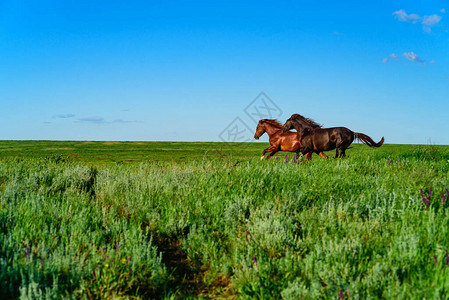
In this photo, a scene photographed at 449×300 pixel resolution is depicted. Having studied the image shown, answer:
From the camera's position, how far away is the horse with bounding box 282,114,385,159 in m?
14.3

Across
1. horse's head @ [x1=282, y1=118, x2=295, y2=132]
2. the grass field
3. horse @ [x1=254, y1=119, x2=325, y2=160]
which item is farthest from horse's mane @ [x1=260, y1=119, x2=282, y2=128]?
the grass field

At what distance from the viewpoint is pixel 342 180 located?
7023mm

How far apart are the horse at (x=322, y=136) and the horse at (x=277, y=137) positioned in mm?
1127

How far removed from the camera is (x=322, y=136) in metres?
14.6

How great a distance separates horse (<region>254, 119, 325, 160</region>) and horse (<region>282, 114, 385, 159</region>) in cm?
113

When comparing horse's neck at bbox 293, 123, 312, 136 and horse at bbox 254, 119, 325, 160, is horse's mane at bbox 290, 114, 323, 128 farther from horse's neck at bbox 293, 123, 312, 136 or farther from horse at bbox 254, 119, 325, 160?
horse at bbox 254, 119, 325, 160

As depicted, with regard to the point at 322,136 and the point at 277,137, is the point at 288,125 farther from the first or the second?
the point at 322,136

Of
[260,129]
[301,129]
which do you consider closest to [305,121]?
[301,129]

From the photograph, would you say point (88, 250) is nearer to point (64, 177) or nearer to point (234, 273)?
point (234, 273)

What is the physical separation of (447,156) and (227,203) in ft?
38.4

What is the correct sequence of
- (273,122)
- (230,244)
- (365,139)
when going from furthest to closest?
(273,122), (365,139), (230,244)

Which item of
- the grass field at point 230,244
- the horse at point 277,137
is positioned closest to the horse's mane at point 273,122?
the horse at point 277,137

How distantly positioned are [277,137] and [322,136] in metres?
2.88

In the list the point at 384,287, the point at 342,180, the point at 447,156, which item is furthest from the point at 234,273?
the point at 447,156
